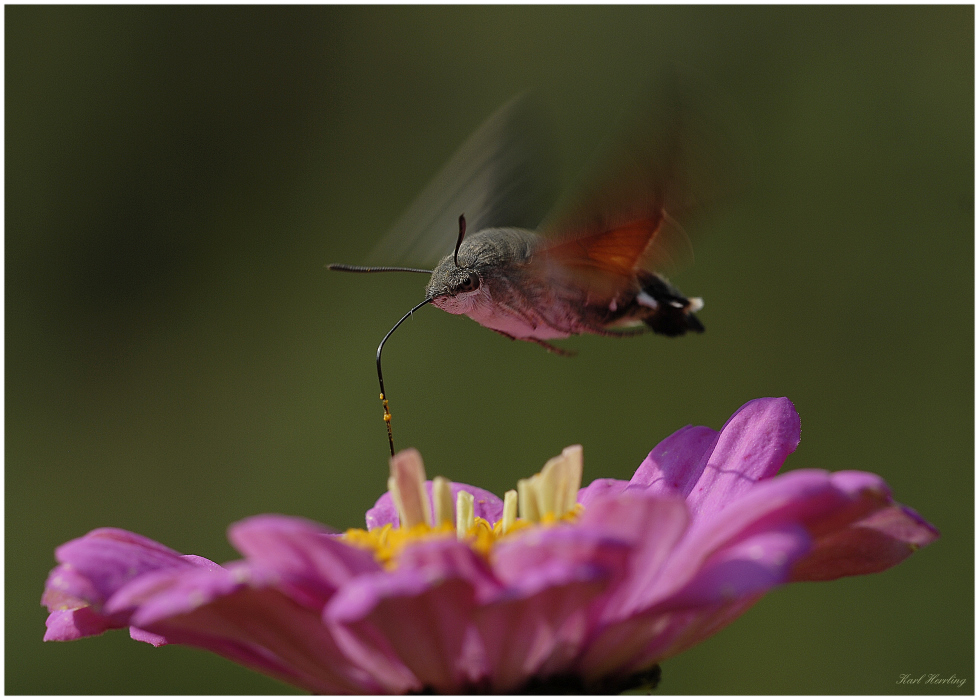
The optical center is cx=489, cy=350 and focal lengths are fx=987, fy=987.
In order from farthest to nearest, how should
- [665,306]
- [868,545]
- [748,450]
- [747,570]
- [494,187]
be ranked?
[494,187] < [665,306] < [748,450] < [868,545] < [747,570]

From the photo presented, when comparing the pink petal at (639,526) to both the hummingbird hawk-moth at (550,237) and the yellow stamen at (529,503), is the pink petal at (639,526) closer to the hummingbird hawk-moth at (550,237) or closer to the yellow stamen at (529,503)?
the yellow stamen at (529,503)

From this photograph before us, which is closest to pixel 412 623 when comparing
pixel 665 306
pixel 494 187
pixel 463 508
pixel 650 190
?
pixel 463 508

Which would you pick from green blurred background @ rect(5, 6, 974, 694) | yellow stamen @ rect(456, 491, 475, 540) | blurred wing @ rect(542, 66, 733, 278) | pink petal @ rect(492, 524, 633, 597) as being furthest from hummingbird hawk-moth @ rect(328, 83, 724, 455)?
green blurred background @ rect(5, 6, 974, 694)

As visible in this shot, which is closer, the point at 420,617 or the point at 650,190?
the point at 420,617

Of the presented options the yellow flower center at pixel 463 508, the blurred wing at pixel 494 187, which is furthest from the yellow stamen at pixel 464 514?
the blurred wing at pixel 494 187

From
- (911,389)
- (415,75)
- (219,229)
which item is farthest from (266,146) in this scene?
(911,389)

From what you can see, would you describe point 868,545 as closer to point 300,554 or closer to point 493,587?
point 493,587

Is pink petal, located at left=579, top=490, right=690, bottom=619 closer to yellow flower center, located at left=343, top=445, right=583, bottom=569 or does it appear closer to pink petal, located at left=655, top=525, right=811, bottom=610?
pink petal, located at left=655, top=525, right=811, bottom=610
